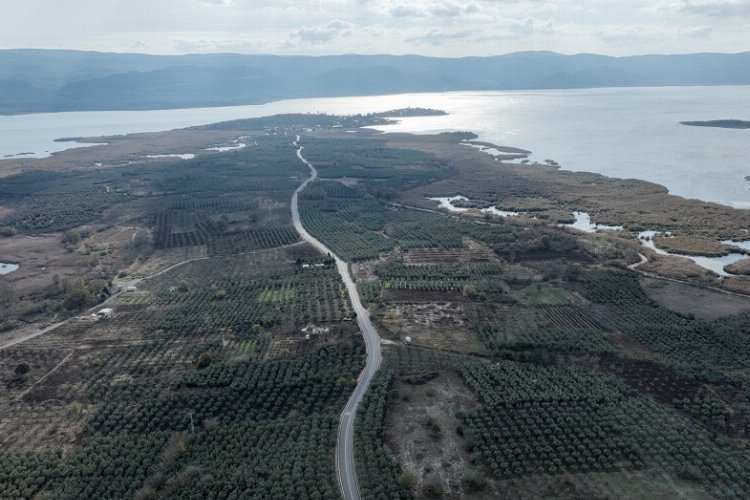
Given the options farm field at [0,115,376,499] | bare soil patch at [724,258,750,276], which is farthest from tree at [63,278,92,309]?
bare soil patch at [724,258,750,276]

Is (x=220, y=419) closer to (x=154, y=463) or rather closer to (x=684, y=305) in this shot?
(x=154, y=463)

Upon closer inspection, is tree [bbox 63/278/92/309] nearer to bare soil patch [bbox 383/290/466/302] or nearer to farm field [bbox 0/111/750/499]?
farm field [bbox 0/111/750/499]

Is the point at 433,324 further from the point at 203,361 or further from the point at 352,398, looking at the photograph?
the point at 203,361

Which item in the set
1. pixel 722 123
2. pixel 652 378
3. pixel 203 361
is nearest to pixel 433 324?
pixel 652 378

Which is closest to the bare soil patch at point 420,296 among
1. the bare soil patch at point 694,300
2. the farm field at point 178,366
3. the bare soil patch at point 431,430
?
the farm field at point 178,366

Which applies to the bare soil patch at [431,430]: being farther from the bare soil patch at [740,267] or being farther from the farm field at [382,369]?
the bare soil patch at [740,267]
